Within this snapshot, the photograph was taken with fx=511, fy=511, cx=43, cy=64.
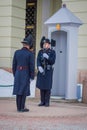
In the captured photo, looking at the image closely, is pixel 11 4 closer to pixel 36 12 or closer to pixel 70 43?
pixel 36 12

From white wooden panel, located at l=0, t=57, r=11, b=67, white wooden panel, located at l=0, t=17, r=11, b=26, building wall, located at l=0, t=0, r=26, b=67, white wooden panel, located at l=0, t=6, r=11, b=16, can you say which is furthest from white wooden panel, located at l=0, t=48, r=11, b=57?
white wooden panel, located at l=0, t=6, r=11, b=16

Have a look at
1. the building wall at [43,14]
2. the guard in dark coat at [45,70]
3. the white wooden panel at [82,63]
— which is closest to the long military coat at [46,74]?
the guard in dark coat at [45,70]

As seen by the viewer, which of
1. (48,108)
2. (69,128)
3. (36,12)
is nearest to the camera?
(69,128)

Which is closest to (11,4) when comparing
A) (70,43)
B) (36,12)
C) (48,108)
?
(36,12)

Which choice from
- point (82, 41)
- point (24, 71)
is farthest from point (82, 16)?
point (24, 71)

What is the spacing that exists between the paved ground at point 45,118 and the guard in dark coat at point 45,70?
39cm

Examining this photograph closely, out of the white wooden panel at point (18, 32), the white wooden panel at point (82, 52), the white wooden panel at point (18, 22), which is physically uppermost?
the white wooden panel at point (18, 22)

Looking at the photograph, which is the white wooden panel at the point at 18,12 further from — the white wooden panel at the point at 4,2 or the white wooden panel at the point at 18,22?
the white wooden panel at the point at 4,2

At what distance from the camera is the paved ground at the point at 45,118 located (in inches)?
454

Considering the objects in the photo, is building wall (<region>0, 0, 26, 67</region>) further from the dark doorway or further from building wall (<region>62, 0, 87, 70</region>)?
building wall (<region>62, 0, 87, 70</region>)

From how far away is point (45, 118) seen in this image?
498 inches

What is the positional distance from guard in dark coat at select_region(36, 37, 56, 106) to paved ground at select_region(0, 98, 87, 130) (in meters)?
0.39

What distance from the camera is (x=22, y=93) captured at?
13.4 metres

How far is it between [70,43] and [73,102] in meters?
1.93
